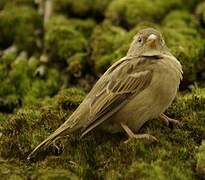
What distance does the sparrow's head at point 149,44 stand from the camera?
6.23m

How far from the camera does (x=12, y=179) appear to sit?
16.5 ft

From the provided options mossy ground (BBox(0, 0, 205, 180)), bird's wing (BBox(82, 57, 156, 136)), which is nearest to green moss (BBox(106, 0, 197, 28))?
mossy ground (BBox(0, 0, 205, 180))

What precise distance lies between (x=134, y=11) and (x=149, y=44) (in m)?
2.32

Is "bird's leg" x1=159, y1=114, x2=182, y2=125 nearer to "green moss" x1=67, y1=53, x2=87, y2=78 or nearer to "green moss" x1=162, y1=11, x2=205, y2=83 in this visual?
"green moss" x1=162, y1=11, x2=205, y2=83

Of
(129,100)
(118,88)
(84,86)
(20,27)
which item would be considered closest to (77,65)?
(84,86)

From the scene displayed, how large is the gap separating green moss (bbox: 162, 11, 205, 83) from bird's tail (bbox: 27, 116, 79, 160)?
2.04 m

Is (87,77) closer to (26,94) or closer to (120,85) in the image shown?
(26,94)

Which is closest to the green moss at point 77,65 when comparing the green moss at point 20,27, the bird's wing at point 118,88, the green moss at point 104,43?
the green moss at point 104,43

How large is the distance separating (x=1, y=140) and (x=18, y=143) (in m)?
0.18

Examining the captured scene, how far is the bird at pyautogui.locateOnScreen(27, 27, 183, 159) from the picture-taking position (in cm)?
563

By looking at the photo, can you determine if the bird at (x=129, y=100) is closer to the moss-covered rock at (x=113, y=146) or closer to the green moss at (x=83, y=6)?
the moss-covered rock at (x=113, y=146)

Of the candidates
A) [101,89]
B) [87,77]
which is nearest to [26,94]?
[87,77]

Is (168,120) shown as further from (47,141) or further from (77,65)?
(77,65)

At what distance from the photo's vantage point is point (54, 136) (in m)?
5.49
